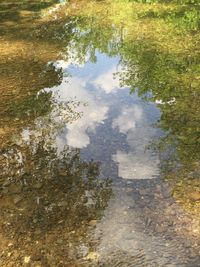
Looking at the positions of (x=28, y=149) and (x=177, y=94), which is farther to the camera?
(x=177, y=94)

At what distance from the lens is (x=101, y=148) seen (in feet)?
24.6

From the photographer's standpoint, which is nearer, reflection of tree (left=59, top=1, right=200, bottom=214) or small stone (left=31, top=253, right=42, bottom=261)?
small stone (left=31, top=253, right=42, bottom=261)

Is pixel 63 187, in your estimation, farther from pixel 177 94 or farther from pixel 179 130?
pixel 177 94

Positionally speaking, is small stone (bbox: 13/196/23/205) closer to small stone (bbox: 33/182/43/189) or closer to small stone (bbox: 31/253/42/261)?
small stone (bbox: 33/182/43/189)

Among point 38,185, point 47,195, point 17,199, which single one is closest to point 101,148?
point 38,185

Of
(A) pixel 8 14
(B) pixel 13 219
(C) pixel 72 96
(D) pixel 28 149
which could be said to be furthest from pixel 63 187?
(A) pixel 8 14

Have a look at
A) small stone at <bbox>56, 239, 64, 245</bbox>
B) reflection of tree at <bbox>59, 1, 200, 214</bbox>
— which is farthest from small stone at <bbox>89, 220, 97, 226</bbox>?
reflection of tree at <bbox>59, 1, 200, 214</bbox>

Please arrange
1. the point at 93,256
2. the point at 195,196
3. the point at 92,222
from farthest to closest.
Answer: the point at 195,196 → the point at 92,222 → the point at 93,256

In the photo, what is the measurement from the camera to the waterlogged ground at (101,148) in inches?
204

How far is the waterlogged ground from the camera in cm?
518

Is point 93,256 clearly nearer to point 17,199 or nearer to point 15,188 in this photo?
point 17,199

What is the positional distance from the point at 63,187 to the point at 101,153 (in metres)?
1.29

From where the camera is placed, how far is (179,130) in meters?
7.68

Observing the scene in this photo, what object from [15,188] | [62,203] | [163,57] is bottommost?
[15,188]
